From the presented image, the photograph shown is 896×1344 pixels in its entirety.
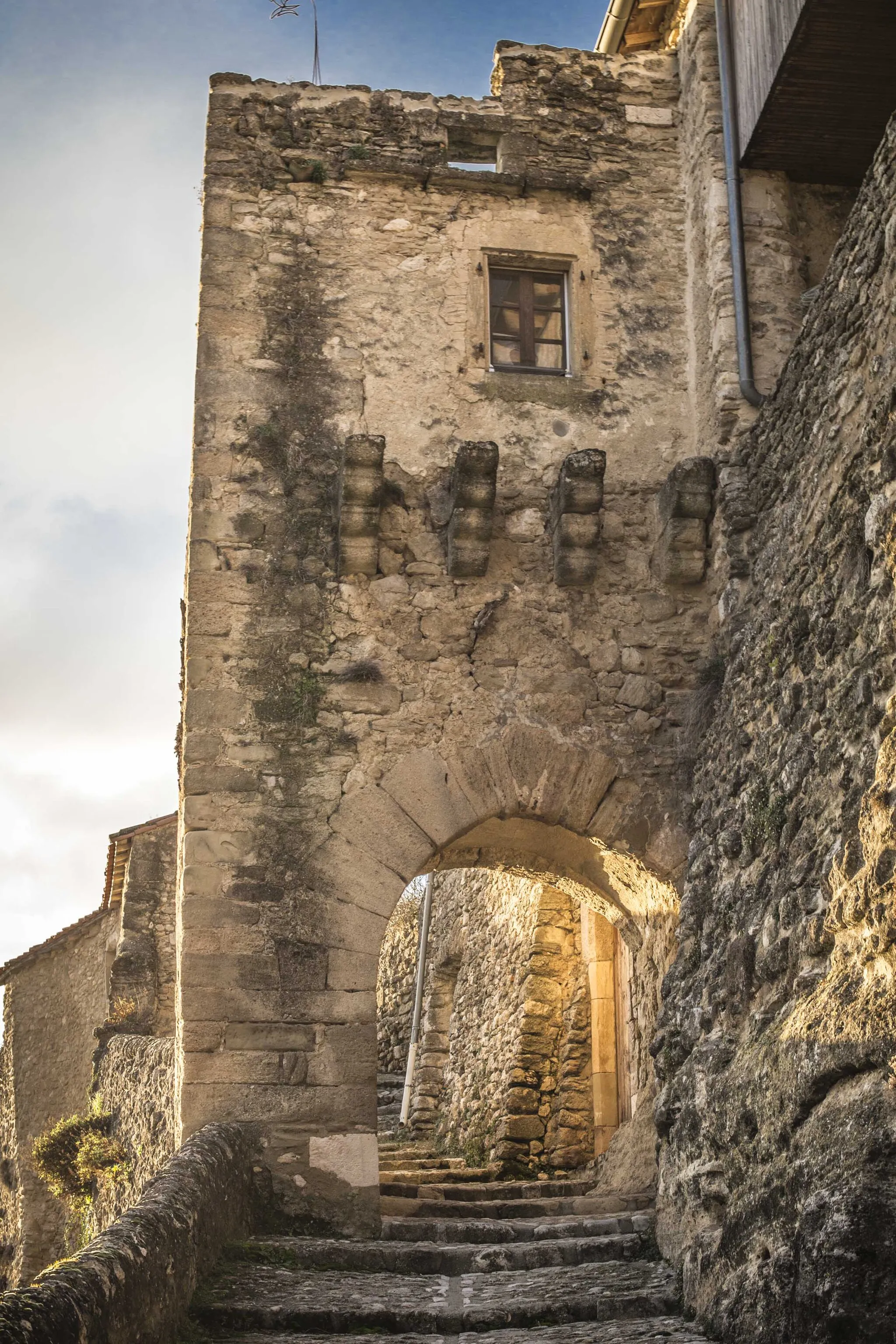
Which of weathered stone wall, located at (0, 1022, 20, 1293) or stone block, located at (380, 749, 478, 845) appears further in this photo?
weathered stone wall, located at (0, 1022, 20, 1293)

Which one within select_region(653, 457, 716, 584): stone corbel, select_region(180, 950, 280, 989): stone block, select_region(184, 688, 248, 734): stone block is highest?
select_region(653, 457, 716, 584): stone corbel

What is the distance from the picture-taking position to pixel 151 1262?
4062 millimetres

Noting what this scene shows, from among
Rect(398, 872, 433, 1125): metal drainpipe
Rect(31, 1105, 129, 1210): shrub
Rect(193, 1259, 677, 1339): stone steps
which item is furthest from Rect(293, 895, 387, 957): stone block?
Rect(398, 872, 433, 1125): metal drainpipe

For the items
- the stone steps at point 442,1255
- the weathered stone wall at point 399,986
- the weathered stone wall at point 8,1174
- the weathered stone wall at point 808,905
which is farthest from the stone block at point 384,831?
the weathered stone wall at point 8,1174

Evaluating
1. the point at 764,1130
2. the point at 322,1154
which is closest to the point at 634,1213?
the point at 322,1154

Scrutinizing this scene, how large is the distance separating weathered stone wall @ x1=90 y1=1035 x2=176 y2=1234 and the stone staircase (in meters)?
1.61

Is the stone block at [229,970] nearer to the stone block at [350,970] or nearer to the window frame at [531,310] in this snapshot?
the stone block at [350,970]

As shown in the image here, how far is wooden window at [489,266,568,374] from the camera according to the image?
26.8ft

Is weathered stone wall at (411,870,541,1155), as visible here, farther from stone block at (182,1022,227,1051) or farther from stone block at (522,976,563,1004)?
stone block at (182,1022,227,1051)

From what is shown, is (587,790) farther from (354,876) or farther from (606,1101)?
(606,1101)

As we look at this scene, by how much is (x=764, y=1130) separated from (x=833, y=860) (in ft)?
2.76

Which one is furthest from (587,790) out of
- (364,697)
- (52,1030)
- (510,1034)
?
(52,1030)

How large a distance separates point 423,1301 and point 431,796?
2.65 metres

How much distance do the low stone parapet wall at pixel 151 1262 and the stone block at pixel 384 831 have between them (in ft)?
4.88
